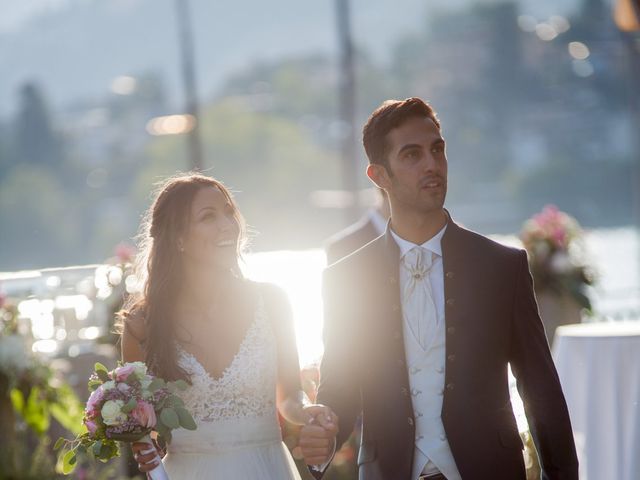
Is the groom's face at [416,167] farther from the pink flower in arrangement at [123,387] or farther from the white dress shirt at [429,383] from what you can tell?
the pink flower in arrangement at [123,387]

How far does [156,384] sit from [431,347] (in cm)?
96

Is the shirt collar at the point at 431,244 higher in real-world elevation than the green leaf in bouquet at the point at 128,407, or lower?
higher

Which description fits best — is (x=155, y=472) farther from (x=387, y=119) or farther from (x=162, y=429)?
(x=387, y=119)

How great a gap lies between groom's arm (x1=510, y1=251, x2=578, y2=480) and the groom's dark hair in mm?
657

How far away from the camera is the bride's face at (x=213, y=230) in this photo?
5242mm

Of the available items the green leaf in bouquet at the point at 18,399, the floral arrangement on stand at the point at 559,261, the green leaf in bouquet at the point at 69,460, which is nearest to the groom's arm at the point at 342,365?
the green leaf in bouquet at the point at 69,460

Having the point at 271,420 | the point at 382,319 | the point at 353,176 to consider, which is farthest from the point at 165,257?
the point at 353,176

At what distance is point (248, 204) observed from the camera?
129 metres

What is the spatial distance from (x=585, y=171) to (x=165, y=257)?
445ft

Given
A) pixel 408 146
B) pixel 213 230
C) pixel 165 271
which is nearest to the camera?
pixel 408 146

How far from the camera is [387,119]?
4.71m

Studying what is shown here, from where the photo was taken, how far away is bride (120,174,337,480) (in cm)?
530

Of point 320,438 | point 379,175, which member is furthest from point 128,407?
point 379,175

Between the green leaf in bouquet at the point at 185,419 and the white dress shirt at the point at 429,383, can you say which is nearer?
the white dress shirt at the point at 429,383
